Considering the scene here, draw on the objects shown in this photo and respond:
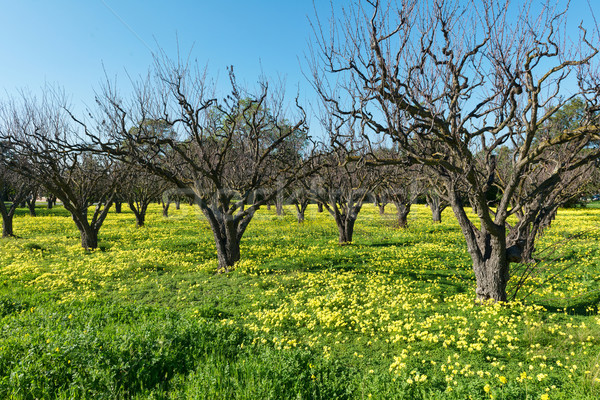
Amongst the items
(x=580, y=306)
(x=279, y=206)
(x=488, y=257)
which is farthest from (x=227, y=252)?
(x=279, y=206)

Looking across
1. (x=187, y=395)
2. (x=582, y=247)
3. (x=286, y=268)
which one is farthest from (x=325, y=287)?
(x=582, y=247)

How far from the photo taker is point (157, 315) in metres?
7.56

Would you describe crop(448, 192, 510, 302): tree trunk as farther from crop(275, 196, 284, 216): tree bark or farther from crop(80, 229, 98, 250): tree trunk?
crop(275, 196, 284, 216): tree bark

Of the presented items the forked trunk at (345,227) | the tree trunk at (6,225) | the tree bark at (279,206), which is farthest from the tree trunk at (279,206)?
the tree trunk at (6,225)

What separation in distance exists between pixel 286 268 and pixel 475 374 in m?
8.03

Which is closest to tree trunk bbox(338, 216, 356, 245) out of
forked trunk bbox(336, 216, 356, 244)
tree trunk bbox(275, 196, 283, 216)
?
forked trunk bbox(336, 216, 356, 244)

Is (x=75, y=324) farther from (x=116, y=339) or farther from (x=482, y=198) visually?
(x=482, y=198)

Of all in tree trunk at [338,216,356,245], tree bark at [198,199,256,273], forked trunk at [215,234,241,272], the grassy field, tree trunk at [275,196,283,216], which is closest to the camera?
the grassy field

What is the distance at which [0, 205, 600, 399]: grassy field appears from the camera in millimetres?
4547

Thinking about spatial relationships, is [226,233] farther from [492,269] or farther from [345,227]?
[492,269]

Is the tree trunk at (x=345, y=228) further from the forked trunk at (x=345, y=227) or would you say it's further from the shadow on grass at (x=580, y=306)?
the shadow on grass at (x=580, y=306)

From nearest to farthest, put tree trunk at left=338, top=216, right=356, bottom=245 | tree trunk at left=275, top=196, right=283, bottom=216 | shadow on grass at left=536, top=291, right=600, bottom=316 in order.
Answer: shadow on grass at left=536, top=291, right=600, bottom=316, tree trunk at left=338, top=216, right=356, bottom=245, tree trunk at left=275, top=196, right=283, bottom=216

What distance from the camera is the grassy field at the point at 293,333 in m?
4.55

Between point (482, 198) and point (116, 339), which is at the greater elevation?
point (482, 198)
